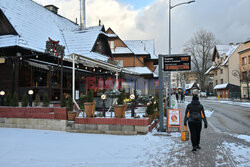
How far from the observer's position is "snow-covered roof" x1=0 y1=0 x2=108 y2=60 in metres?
14.4

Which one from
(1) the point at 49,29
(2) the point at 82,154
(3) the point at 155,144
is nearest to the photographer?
(2) the point at 82,154

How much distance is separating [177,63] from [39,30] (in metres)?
13.1

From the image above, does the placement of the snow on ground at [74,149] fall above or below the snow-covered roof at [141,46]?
below

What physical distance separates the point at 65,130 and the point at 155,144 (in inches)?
163

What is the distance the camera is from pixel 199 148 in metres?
6.21

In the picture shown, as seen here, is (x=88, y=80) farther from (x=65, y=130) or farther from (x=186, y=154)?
(x=186, y=154)

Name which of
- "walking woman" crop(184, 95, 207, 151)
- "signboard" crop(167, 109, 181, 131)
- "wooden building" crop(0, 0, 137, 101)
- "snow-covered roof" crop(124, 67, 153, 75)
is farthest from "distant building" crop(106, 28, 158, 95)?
"walking woman" crop(184, 95, 207, 151)

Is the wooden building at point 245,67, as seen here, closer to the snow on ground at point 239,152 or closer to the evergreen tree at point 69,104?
the snow on ground at point 239,152

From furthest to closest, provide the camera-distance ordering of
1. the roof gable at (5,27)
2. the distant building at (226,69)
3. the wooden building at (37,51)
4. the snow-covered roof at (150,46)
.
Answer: the distant building at (226,69)
the snow-covered roof at (150,46)
the roof gable at (5,27)
the wooden building at (37,51)

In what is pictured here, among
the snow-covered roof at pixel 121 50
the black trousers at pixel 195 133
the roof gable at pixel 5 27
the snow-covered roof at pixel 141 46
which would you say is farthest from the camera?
the snow-covered roof at pixel 141 46

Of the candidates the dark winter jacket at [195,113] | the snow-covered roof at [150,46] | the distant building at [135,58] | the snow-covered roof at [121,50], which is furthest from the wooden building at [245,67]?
the dark winter jacket at [195,113]

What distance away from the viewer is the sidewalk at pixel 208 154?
502cm

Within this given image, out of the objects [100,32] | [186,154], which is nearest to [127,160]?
[186,154]

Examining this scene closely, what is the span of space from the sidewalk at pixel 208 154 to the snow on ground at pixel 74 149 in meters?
0.31
